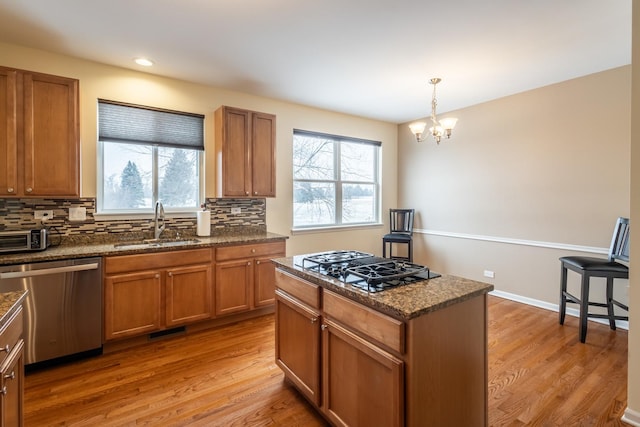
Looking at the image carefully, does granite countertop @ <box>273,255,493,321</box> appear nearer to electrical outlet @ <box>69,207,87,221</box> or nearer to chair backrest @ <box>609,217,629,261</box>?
chair backrest @ <box>609,217,629,261</box>

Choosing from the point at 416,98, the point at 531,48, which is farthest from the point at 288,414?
the point at 416,98

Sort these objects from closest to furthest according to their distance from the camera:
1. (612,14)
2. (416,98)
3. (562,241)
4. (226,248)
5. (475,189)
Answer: (612,14), (226,248), (562,241), (416,98), (475,189)

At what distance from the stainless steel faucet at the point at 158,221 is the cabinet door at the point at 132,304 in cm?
55

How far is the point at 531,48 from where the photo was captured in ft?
8.96

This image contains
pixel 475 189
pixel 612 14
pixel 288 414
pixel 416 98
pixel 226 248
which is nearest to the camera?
pixel 288 414

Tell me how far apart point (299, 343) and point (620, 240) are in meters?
3.22

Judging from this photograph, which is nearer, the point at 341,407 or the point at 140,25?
the point at 341,407

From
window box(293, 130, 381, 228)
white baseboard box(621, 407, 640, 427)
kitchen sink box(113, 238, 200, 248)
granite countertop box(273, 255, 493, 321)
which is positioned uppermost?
window box(293, 130, 381, 228)

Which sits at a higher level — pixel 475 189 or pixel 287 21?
pixel 287 21

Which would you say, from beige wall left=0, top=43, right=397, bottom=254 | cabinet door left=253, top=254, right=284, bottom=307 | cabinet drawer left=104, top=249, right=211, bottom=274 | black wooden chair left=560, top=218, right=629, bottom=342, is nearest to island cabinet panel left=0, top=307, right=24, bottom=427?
cabinet drawer left=104, top=249, right=211, bottom=274

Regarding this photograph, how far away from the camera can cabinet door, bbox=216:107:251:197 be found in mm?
3463

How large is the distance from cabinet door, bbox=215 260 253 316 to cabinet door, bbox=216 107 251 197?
0.81m

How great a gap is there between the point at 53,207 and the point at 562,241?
5.29 meters

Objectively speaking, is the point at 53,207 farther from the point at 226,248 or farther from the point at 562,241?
the point at 562,241
